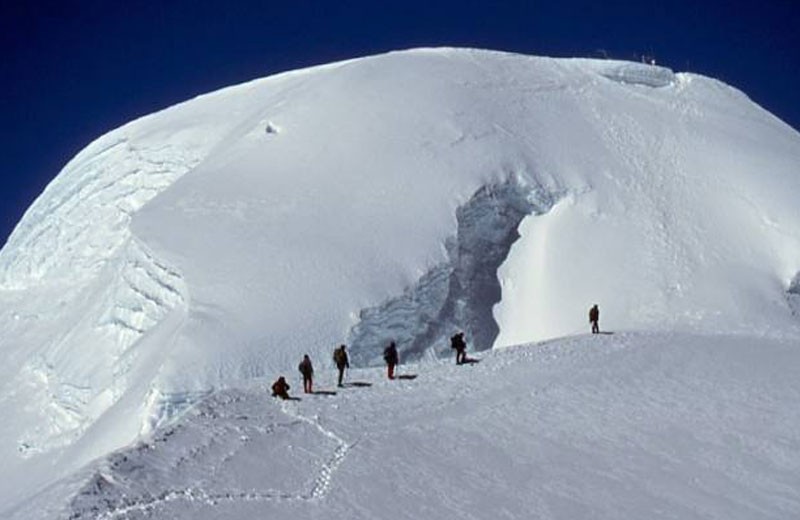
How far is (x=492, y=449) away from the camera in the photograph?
19.4 meters

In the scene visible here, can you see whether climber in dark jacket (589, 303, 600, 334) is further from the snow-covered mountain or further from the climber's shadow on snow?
the climber's shadow on snow

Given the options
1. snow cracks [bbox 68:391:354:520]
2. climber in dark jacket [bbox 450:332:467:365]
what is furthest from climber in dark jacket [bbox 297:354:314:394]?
climber in dark jacket [bbox 450:332:467:365]

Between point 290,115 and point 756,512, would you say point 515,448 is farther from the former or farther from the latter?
point 290,115

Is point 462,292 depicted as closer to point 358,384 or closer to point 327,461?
point 358,384

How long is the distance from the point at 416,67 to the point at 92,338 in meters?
19.0

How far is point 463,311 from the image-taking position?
3484 cm

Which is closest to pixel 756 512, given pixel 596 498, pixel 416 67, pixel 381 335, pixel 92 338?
pixel 596 498

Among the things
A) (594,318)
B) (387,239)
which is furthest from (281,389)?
(387,239)

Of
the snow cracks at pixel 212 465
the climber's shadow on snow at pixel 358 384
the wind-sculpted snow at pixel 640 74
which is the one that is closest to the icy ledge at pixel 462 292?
the climber's shadow on snow at pixel 358 384

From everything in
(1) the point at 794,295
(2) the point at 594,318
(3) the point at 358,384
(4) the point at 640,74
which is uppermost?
(4) the point at 640,74

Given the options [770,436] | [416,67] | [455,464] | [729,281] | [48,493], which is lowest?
[48,493]

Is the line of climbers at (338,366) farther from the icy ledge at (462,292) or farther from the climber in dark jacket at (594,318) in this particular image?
the icy ledge at (462,292)

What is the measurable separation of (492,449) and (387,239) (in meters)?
16.6

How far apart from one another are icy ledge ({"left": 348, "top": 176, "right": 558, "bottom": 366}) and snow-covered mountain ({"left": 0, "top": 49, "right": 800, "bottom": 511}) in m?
0.08
